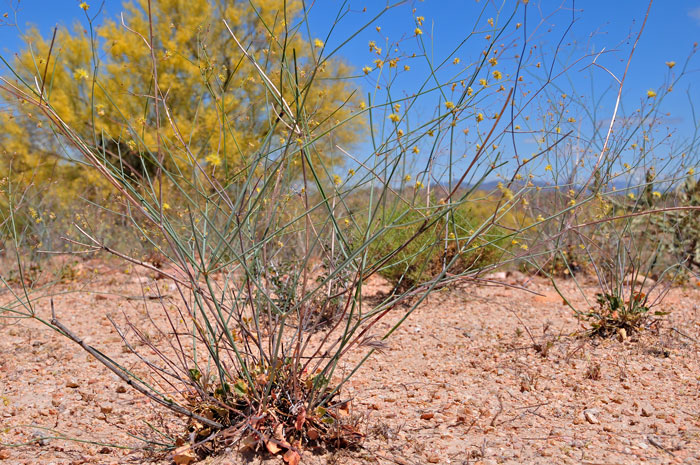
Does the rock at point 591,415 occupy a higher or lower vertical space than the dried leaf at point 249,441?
lower

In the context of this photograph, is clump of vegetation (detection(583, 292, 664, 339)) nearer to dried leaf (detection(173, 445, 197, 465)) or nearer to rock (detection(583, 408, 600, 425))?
rock (detection(583, 408, 600, 425))

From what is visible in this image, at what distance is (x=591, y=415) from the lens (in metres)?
2.32

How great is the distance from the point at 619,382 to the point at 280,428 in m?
1.75

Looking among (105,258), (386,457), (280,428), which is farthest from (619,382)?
(105,258)

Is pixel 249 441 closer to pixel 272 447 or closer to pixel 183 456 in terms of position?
pixel 272 447

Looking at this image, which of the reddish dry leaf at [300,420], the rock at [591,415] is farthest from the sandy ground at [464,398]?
the reddish dry leaf at [300,420]

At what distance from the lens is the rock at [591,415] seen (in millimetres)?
2278

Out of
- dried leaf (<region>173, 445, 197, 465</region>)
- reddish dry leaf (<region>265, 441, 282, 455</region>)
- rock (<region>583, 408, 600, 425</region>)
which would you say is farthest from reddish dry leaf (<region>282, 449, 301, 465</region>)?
rock (<region>583, 408, 600, 425</region>)

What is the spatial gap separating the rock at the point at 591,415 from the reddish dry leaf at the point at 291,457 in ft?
4.05

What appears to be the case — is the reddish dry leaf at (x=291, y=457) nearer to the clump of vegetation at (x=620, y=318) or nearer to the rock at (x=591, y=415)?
the rock at (x=591, y=415)

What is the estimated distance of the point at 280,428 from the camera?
1919 mm

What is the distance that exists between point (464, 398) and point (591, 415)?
0.53 metres

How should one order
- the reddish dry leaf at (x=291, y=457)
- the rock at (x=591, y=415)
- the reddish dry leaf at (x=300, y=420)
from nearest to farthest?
the reddish dry leaf at (x=291, y=457) → the reddish dry leaf at (x=300, y=420) → the rock at (x=591, y=415)

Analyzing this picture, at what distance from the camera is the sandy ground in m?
2.02
